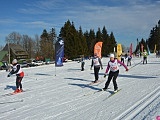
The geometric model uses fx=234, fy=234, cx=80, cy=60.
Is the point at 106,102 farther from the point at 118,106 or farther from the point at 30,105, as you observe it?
the point at 30,105

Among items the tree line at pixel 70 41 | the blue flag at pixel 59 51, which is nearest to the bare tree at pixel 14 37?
the tree line at pixel 70 41

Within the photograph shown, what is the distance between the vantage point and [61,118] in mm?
6988

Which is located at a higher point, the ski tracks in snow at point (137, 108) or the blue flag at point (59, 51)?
the blue flag at point (59, 51)

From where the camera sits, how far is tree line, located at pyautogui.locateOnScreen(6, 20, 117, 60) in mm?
61350

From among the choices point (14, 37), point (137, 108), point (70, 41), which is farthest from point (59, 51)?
point (14, 37)

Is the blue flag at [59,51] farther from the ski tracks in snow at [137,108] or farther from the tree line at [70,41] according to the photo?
the tree line at [70,41]

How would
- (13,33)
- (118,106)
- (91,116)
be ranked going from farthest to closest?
(13,33) → (118,106) → (91,116)

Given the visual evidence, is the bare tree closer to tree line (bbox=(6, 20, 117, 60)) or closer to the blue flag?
tree line (bbox=(6, 20, 117, 60))

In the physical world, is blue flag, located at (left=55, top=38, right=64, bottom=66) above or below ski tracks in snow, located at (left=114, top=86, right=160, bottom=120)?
above

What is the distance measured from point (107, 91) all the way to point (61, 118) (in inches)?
170

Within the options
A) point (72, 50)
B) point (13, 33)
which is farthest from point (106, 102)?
point (13, 33)

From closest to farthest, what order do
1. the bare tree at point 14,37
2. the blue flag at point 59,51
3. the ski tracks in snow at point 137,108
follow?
1. the ski tracks in snow at point 137,108
2. the blue flag at point 59,51
3. the bare tree at point 14,37

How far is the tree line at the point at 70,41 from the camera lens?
61350 mm

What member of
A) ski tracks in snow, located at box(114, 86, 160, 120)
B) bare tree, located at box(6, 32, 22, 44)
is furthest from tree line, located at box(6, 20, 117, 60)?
ski tracks in snow, located at box(114, 86, 160, 120)
